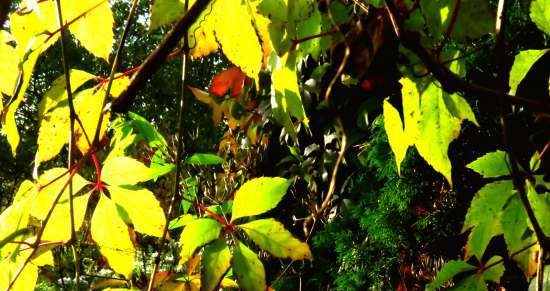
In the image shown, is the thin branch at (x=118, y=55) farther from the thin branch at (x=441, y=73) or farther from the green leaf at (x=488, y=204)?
the green leaf at (x=488, y=204)

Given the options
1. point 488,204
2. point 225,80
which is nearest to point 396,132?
point 488,204

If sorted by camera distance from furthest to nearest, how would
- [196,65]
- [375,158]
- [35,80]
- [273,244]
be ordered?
[35,80]
[196,65]
[375,158]
[273,244]

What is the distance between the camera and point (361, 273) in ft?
4.80

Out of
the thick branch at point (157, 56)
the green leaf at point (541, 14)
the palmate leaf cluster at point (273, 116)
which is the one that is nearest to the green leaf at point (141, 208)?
the palmate leaf cluster at point (273, 116)

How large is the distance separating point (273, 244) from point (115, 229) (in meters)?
0.19

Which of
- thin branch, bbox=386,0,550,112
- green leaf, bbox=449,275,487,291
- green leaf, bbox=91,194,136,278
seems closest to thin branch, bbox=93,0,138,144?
green leaf, bbox=91,194,136,278

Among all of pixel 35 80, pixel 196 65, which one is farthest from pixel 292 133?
pixel 35 80

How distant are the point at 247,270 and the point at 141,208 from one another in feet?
0.48

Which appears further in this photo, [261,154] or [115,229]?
[261,154]

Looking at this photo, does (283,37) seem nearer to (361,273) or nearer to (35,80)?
(361,273)

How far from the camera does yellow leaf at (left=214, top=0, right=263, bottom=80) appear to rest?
538 mm

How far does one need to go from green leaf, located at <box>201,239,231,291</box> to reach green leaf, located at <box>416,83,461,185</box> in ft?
0.95

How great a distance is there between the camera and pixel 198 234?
73 cm

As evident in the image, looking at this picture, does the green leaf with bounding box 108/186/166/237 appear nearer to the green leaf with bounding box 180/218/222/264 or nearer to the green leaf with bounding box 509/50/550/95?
the green leaf with bounding box 180/218/222/264
